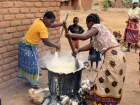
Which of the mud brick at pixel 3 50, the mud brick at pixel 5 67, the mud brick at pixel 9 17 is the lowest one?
the mud brick at pixel 5 67

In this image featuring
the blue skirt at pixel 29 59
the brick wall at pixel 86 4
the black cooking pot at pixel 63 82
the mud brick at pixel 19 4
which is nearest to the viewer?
the black cooking pot at pixel 63 82

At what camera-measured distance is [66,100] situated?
2.98m

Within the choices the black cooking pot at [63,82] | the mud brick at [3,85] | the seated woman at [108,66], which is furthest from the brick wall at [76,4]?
the seated woman at [108,66]

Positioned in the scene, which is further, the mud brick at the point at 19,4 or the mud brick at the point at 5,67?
the mud brick at the point at 19,4

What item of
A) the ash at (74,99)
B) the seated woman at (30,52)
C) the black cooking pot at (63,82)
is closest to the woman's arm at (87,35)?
the black cooking pot at (63,82)

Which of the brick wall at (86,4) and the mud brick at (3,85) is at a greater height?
the brick wall at (86,4)

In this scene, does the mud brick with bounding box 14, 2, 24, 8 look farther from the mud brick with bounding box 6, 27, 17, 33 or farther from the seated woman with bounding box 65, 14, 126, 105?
the seated woman with bounding box 65, 14, 126, 105

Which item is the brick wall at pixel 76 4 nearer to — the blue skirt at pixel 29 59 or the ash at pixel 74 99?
the blue skirt at pixel 29 59

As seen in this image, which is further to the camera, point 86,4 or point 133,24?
point 86,4

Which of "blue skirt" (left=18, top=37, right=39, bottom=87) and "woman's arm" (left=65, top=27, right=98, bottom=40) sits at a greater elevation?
"woman's arm" (left=65, top=27, right=98, bottom=40)

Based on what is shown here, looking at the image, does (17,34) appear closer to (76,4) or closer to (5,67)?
(5,67)

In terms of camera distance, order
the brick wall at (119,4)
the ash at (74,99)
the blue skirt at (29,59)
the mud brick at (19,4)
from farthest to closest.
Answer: the brick wall at (119,4) < the mud brick at (19,4) < the blue skirt at (29,59) < the ash at (74,99)

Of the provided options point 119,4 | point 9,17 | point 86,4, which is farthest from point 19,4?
point 119,4

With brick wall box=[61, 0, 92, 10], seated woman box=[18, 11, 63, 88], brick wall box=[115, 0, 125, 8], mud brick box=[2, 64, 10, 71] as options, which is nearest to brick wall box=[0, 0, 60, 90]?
mud brick box=[2, 64, 10, 71]
